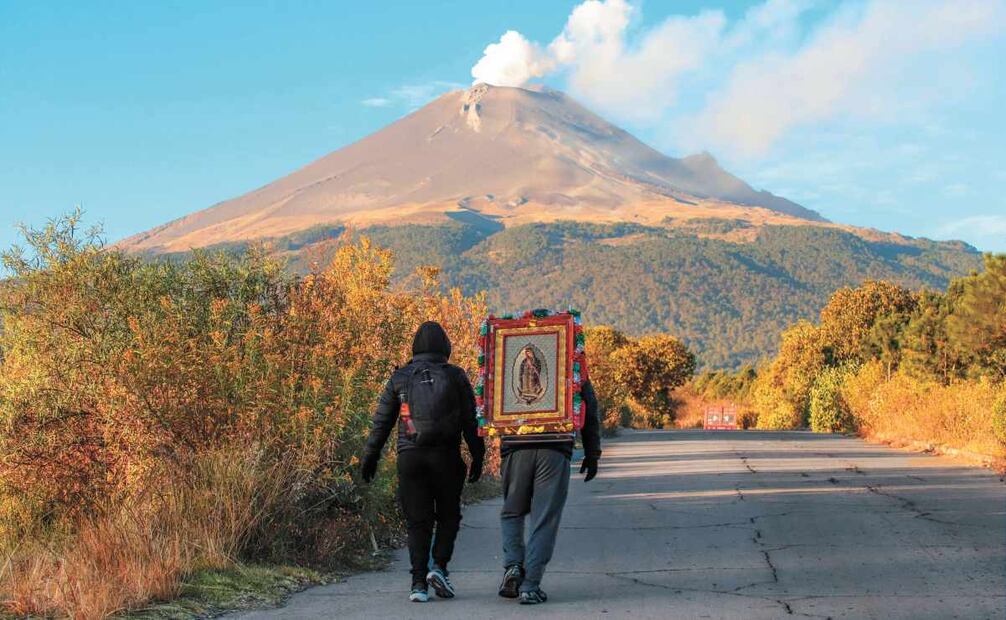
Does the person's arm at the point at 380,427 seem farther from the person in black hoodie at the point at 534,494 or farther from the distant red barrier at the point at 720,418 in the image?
the distant red barrier at the point at 720,418

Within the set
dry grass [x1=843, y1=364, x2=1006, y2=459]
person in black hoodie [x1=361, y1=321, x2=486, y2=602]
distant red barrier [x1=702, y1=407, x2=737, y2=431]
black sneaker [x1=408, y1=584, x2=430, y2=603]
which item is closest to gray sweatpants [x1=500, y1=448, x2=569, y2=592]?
person in black hoodie [x1=361, y1=321, x2=486, y2=602]

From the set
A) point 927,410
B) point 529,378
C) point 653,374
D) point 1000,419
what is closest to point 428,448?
point 529,378

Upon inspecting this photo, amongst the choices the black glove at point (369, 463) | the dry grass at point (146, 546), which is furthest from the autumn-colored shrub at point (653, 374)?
the black glove at point (369, 463)

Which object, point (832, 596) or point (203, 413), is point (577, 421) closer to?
point (832, 596)

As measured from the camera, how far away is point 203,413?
10773 millimetres

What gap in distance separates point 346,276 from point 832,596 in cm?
962

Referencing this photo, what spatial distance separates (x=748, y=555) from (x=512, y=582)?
3224 millimetres

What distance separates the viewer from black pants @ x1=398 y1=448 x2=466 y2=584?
8.83 m

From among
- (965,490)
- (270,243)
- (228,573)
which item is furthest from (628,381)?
(228,573)

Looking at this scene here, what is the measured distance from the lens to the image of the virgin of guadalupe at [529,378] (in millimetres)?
9062

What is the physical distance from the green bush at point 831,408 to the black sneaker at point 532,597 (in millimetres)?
39661

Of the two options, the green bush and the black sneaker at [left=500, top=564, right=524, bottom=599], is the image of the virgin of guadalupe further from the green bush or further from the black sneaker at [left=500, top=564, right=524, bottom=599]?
the green bush

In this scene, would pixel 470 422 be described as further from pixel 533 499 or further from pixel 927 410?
pixel 927 410

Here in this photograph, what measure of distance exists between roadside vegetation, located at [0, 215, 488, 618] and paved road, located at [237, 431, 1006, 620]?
2.70 ft
